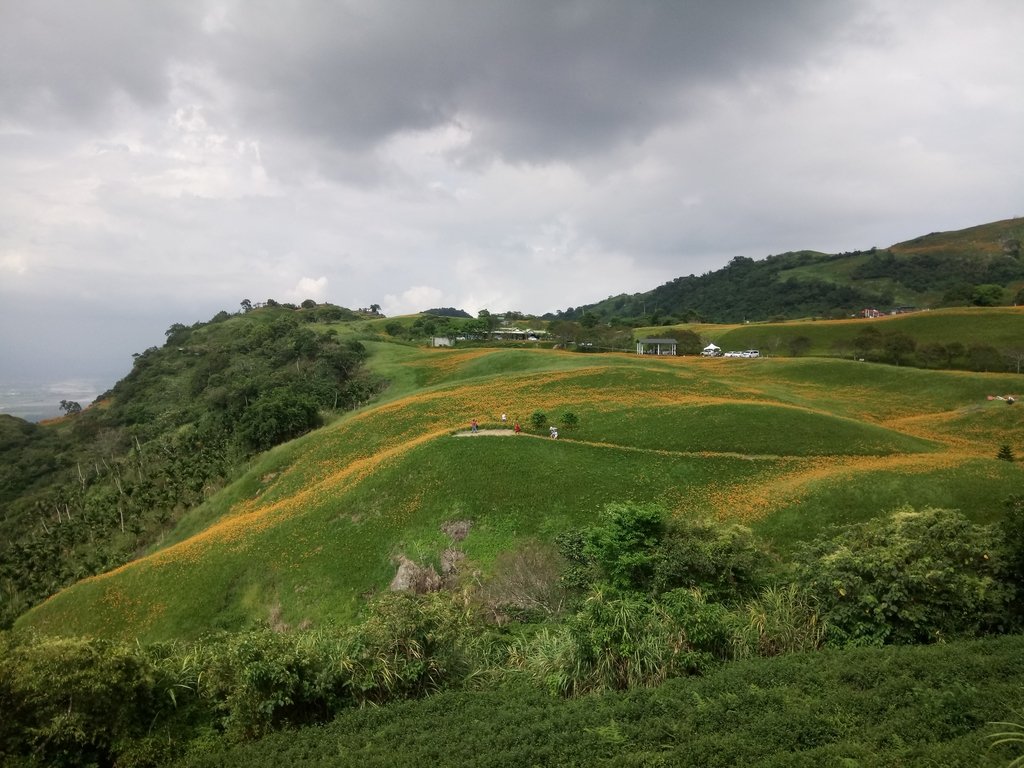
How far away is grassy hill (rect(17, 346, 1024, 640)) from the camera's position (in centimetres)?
2606

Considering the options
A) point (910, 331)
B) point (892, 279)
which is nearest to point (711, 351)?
point (910, 331)

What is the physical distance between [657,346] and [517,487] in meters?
70.7

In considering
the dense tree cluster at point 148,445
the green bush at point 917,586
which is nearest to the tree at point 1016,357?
the green bush at point 917,586

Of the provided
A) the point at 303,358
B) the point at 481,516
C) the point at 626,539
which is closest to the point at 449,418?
the point at 481,516

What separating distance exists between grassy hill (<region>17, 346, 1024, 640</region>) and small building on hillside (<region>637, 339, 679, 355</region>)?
4648cm

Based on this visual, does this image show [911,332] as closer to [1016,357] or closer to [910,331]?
[910,331]

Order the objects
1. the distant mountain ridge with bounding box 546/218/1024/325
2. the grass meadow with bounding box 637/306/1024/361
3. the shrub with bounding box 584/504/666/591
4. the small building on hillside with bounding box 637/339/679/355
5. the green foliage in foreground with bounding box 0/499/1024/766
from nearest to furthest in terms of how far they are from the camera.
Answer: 1. the green foliage in foreground with bounding box 0/499/1024/766
2. the shrub with bounding box 584/504/666/591
3. the grass meadow with bounding box 637/306/1024/361
4. the small building on hillside with bounding box 637/339/679/355
5. the distant mountain ridge with bounding box 546/218/1024/325

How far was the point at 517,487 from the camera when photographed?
98.7 feet

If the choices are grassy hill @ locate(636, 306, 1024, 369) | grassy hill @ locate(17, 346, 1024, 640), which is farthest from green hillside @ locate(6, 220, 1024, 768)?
Result: grassy hill @ locate(636, 306, 1024, 369)

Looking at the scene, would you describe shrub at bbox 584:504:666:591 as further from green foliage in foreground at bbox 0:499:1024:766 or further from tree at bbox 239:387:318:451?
tree at bbox 239:387:318:451

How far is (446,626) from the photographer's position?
1462 centimetres

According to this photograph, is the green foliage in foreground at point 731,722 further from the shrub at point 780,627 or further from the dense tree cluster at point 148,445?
the dense tree cluster at point 148,445

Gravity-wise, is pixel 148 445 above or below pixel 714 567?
below

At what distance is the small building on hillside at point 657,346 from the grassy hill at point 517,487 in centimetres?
4648
